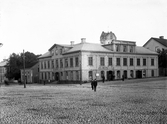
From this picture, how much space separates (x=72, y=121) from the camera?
9211 millimetres

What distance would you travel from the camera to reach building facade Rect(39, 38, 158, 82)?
4950 cm

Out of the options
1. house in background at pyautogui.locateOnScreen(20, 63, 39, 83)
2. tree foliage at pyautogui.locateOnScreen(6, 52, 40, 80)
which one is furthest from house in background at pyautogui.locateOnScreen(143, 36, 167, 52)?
tree foliage at pyautogui.locateOnScreen(6, 52, 40, 80)

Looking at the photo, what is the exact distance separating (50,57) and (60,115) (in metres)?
50.3

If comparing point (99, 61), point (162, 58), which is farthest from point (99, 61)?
point (162, 58)

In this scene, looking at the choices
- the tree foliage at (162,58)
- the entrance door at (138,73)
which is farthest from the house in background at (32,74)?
the tree foliage at (162,58)

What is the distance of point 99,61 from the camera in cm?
5078

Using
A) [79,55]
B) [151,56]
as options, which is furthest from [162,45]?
[79,55]

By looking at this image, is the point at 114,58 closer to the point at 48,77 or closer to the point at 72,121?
the point at 48,77

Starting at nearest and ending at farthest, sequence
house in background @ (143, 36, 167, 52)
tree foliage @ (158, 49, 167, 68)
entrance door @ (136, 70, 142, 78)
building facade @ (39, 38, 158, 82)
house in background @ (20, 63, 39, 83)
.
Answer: building facade @ (39, 38, 158, 82)
entrance door @ (136, 70, 142, 78)
tree foliage @ (158, 49, 167, 68)
house in background @ (143, 36, 167, 52)
house in background @ (20, 63, 39, 83)

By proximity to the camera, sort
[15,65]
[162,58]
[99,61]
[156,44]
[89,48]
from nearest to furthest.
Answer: [89,48], [99,61], [162,58], [156,44], [15,65]

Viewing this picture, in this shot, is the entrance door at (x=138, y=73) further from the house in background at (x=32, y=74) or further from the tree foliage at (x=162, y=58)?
the house in background at (x=32, y=74)

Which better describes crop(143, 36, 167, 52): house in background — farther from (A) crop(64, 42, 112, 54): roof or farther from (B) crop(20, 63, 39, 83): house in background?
(B) crop(20, 63, 39, 83): house in background

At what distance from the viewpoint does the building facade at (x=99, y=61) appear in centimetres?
4950

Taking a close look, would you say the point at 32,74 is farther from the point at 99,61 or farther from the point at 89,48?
the point at 99,61
